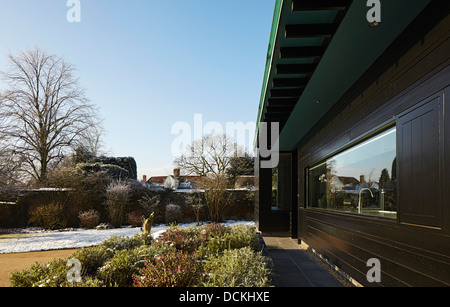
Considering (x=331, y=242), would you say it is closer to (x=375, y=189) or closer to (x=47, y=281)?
(x=375, y=189)

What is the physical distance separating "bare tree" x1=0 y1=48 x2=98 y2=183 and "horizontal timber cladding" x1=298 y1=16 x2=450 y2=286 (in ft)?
44.1

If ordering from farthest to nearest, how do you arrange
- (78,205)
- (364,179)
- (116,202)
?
(78,205) → (116,202) → (364,179)

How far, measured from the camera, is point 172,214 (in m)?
11.8

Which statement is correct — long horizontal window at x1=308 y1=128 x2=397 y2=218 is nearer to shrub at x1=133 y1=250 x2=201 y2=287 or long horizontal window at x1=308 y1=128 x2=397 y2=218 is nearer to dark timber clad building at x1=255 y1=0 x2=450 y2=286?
dark timber clad building at x1=255 y1=0 x2=450 y2=286

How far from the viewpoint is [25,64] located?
1440 cm

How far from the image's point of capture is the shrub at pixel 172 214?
11758 millimetres

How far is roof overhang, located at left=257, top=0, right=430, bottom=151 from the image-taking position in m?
2.22

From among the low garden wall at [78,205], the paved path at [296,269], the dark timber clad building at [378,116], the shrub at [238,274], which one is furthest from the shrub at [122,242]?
the low garden wall at [78,205]

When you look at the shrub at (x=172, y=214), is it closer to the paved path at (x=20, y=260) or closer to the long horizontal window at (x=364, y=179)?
the paved path at (x=20, y=260)

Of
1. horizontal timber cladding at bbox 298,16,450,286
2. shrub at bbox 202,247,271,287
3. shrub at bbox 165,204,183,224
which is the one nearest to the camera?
horizontal timber cladding at bbox 298,16,450,286

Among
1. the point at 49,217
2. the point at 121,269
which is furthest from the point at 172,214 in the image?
the point at 121,269

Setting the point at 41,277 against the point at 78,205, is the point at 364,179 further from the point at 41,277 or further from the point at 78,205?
the point at 78,205

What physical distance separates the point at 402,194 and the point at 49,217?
11.1 meters

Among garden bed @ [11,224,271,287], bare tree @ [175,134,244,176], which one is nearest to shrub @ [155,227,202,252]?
garden bed @ [11,224,271,287]
